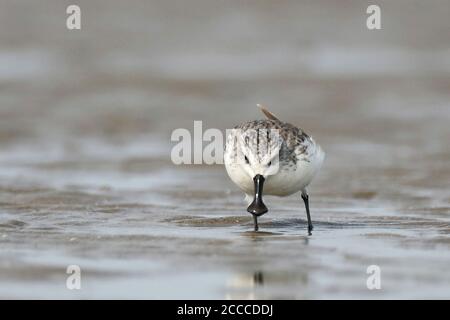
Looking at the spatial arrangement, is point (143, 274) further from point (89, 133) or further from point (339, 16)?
point (339, 16)

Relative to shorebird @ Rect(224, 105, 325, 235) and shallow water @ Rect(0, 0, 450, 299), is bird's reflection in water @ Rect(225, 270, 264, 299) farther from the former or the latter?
shorebird @ Rect(224, 105, 325, 235)

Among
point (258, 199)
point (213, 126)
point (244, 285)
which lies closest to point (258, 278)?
point (244, 285)

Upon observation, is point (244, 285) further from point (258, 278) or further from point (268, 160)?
point (268, 160)

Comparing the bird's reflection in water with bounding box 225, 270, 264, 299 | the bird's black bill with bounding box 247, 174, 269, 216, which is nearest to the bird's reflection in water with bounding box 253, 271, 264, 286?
the bird's reflection in water with bounding box 225, 270, 264, 299

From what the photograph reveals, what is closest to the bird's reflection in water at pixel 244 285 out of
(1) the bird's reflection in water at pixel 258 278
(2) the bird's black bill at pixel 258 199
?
(1) the bird's reflection in water at pixel 258 278

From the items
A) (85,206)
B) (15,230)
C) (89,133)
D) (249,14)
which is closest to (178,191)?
(85,206)
